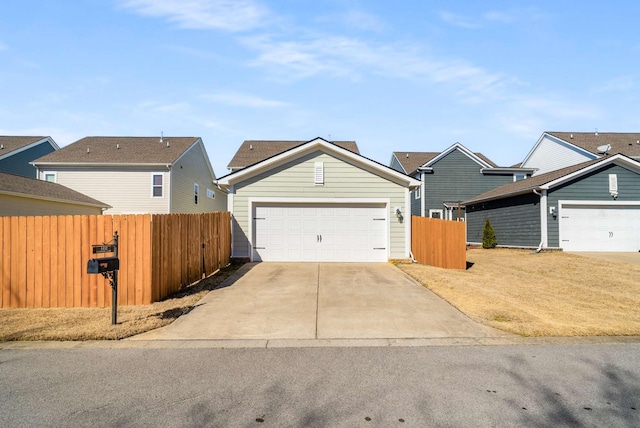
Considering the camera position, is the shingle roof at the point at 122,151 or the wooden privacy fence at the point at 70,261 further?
the shingle roof at the point at 122,151

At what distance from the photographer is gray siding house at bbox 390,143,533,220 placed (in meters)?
25.3

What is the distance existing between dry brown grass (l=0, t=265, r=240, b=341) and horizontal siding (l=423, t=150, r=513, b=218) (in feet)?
68.0

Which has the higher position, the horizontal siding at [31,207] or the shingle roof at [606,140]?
the shingle roof at [606,140]

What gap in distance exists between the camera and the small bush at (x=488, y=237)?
20.3 m

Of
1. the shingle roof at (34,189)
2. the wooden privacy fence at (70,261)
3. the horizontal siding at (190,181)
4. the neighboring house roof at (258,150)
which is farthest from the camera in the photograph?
the neighboring house roof at (258,150)

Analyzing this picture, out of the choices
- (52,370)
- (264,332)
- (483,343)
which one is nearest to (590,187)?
(483,343)

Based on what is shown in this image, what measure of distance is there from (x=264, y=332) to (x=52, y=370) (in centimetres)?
269

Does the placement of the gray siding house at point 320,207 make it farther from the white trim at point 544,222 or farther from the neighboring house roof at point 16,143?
the neighboring house roof at point 16,143

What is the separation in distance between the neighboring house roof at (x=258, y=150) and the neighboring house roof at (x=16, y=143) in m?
13.3

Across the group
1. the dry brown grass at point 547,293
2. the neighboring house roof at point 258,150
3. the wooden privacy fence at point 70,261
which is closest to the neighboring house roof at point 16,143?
the neighboring house roof at point 258,150

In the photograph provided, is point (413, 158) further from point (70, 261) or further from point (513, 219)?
point (70, 261)

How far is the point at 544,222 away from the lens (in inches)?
659

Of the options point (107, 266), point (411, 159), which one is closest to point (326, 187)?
point (107, 266)

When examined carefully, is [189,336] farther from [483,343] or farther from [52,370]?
[483,343]
